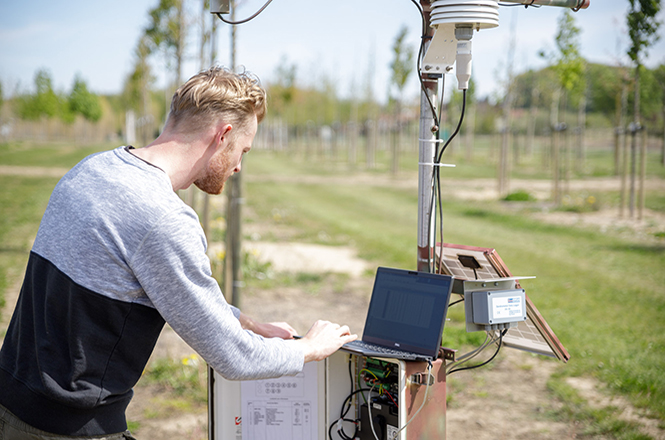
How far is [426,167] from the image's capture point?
265 centimetres

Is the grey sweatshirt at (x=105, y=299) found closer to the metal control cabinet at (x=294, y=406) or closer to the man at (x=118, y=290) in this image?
the man at (x=118, y=290)

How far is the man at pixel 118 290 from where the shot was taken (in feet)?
5.42

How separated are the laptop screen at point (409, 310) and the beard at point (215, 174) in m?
0.91

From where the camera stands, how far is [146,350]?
1.82 m

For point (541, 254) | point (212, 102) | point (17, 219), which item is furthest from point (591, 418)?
point (17, 219)

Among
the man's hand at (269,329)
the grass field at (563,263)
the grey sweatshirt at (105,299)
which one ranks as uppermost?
the grey sweatshirt at (105,299)

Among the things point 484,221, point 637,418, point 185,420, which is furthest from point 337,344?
point 484,221

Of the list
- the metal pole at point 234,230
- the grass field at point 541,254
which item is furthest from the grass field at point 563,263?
the metal pole at point 234,230

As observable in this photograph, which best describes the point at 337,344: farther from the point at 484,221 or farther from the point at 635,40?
the point at 484,221

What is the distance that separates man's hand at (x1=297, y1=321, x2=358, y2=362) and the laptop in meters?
0.17

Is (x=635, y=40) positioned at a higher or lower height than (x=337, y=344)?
higher

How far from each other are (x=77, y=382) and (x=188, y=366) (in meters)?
3.23

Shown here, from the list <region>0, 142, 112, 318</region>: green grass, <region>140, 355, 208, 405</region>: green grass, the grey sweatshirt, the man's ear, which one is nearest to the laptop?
the grey sweatshirt

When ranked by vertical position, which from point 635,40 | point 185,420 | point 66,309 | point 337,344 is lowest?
point 185,420
